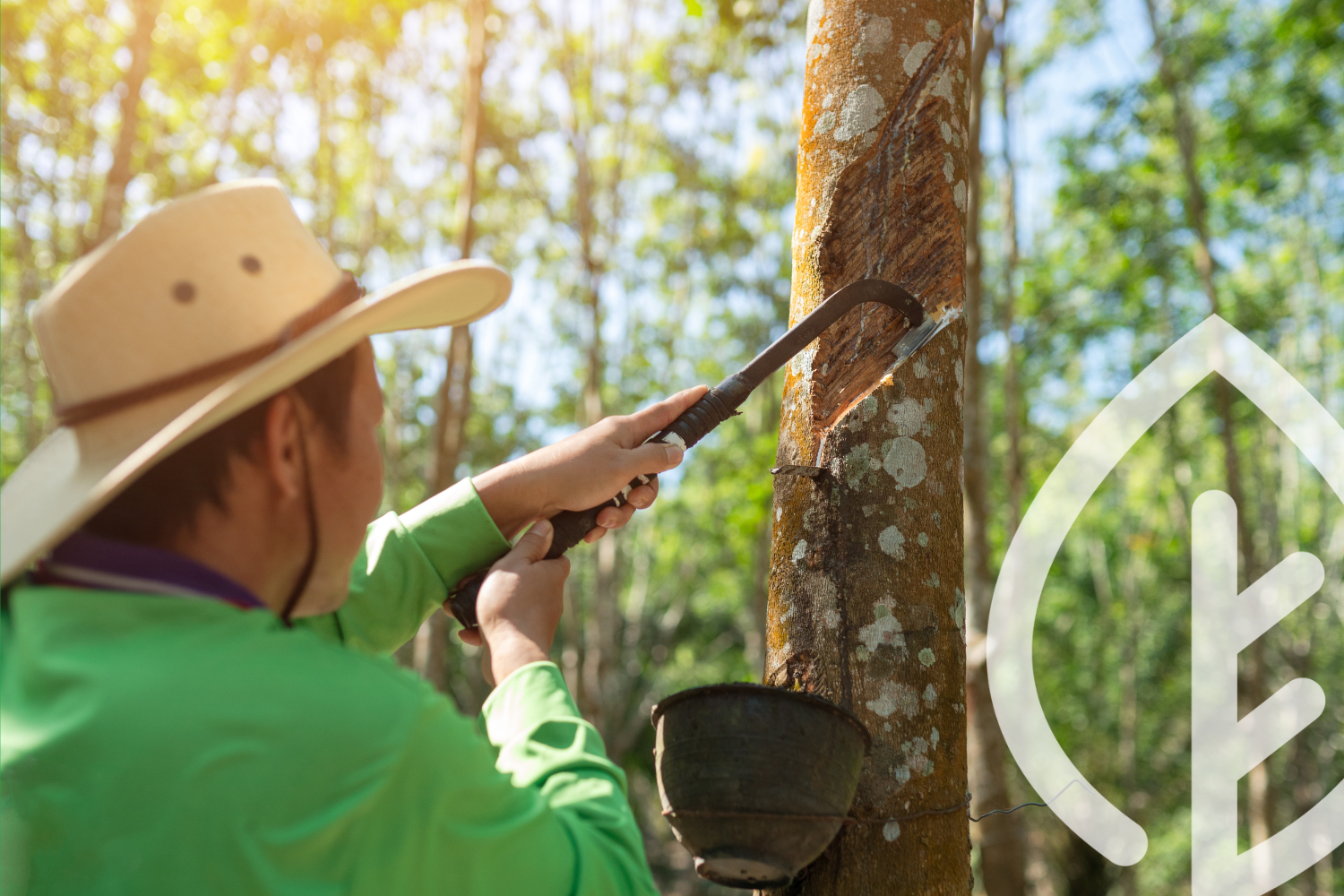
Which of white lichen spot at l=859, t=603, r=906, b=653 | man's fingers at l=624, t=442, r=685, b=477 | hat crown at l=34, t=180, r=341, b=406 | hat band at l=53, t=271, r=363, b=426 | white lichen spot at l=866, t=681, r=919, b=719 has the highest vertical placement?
hat crown at l=34, t=180, r=341, b=406

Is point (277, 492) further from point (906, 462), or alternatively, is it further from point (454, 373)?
point (454, 373)

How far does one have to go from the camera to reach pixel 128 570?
981 millimetres

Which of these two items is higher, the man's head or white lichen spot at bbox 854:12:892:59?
white lichen spot at bbox 854:12:892:59

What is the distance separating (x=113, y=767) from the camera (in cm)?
90

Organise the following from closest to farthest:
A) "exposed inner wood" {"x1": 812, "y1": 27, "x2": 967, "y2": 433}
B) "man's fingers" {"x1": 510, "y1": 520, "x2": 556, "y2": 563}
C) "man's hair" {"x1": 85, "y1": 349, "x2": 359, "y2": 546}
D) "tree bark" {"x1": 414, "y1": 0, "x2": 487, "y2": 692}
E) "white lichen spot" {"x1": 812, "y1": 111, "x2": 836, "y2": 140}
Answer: "man's hair" {"x1": 85, "y1": 349, "x2": 359, "y2": 546} < "man's fingers" {"x1": 510, "y1": 520, "x2": 556, "y2": 563} < "exposed inner wood" {"x1": 812, "y1": 27, "x2": 967, "y2": 433} < "white lichen spot" {"x1": 812, "y1": 111, "x2": 836, "y2": 140} < "tree bark" {"x1": 414, "y1": 0, "x2": 487, "y2": 692}

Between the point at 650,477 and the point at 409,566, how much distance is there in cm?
47

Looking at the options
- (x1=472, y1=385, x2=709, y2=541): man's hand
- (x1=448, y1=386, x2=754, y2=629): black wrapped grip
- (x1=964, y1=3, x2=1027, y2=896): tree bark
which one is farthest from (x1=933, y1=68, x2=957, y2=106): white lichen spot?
(x1=964, y1=3, x2=1027, y2=896): tree bark

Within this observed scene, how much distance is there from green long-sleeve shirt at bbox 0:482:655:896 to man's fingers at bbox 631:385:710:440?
2.64 ft

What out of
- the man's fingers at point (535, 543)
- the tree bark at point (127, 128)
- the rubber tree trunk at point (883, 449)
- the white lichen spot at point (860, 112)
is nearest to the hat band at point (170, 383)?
the man's fingers at point (535, 543)

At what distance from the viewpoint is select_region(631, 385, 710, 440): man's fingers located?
1.77 meters

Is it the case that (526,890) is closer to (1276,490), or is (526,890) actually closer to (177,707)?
(177,707)

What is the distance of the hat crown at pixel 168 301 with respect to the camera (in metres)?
1.04

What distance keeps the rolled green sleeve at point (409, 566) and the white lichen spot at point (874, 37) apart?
1.26 meters

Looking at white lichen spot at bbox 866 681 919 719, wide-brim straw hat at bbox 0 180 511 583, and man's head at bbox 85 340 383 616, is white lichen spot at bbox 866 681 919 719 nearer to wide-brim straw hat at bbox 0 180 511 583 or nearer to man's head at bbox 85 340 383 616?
man's head at bbox 85 340 383 616
